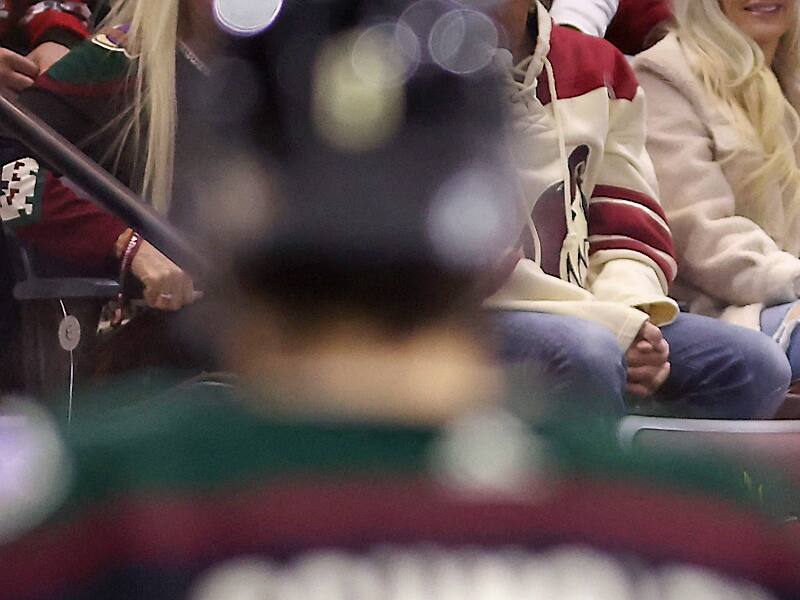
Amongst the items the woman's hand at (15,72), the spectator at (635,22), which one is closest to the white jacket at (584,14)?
the spectator at (635,22)

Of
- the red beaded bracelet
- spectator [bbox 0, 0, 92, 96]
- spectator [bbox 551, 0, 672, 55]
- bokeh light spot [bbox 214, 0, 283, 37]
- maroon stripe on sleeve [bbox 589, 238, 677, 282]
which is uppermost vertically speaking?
bokeh light spot [bbox 214, 0, 283, 37]

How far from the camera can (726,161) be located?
767 millimetres

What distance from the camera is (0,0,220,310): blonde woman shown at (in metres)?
0.43

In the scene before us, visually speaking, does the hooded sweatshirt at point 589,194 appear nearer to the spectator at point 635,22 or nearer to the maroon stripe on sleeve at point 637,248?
the maroon stripe on sleeve at point 637,248

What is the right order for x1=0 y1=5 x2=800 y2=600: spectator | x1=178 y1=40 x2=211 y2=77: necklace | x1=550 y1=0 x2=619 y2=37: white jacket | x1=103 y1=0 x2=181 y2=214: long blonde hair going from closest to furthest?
x1=0 y1=5 x2=800 y2=600: spectator → x1=178 y1=40 x2=211 y2=77: necklace → x1=103 y1=0 x2=181 y2=214: long blonde hair → x1=550 y1=0 x2=619 y2=37: white jacket

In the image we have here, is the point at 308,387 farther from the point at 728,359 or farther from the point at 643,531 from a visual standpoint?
the point at 728,359

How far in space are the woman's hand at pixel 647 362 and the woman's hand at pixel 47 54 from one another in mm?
341

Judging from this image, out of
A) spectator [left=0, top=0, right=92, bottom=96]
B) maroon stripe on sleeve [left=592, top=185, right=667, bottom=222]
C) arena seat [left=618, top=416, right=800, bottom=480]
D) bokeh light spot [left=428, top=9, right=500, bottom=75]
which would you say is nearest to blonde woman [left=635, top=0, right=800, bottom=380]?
maroon stripe on sleeve [left=592, top=185, right=667, bottom=222]

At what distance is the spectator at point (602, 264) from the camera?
51 cm

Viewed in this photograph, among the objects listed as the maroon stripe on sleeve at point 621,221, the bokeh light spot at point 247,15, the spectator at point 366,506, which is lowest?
the maroon stripe on sleeve at point 621,221

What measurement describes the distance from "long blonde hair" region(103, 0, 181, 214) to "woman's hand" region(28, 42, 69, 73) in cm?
6

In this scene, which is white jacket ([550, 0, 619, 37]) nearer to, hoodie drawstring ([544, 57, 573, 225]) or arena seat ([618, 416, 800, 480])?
hoodie drawstring ([544, 57, 573, 225])

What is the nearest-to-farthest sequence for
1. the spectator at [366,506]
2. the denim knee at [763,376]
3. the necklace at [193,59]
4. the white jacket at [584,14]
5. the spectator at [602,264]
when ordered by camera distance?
the spectator at [366,506] < the necklace at [193,59] < the spectator at [602,264] < the denim knee at [763,376] < the white jacket at [584,14]

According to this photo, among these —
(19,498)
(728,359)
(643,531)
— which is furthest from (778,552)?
(728,359)
